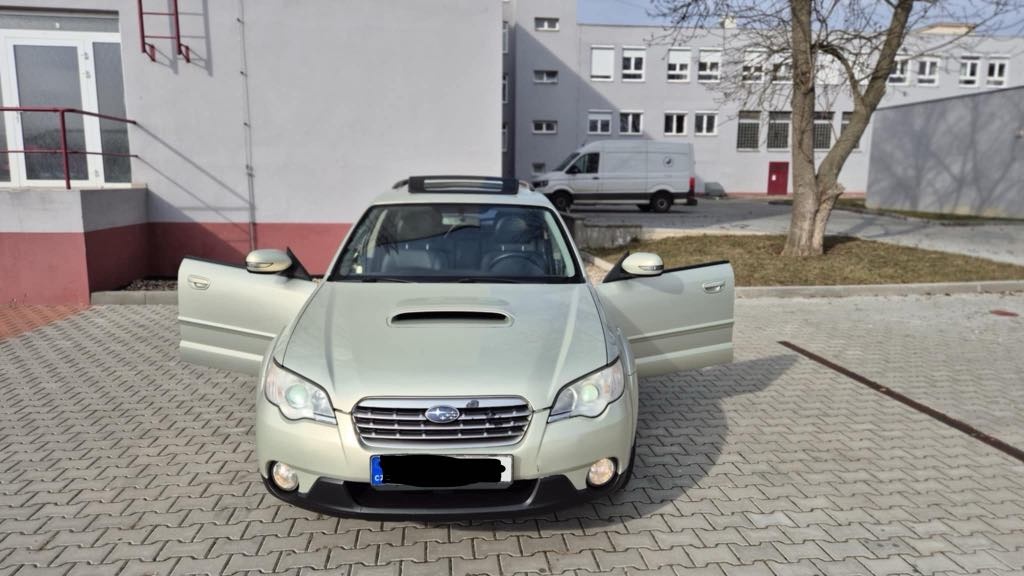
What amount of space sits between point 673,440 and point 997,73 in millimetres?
49370

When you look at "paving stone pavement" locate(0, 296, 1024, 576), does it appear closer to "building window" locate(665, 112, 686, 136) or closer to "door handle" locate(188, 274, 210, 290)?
"door handle" locate(188, 274, 210, 290)

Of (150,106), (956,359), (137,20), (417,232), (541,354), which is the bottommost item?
(956,359)

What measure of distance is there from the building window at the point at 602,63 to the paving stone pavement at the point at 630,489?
34.6 meters

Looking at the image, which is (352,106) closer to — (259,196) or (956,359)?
(259,196)

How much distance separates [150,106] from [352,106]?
2.99 meters

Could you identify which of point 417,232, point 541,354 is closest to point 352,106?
point 417,232

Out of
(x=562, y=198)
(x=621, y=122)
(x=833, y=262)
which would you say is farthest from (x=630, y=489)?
(x=621, y=122)

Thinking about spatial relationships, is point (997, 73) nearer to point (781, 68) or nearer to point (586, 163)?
point (586, 163)

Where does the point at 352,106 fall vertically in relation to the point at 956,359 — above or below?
above

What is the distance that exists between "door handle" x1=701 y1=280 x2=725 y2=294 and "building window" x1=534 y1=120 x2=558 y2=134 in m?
35.1

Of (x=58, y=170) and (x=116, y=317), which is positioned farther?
(x=58, y=170)

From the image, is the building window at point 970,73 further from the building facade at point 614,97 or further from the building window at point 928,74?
the building window at point 928,74

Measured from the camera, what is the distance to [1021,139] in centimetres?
2145

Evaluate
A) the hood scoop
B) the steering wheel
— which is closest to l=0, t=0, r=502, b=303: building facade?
the steering wheel
